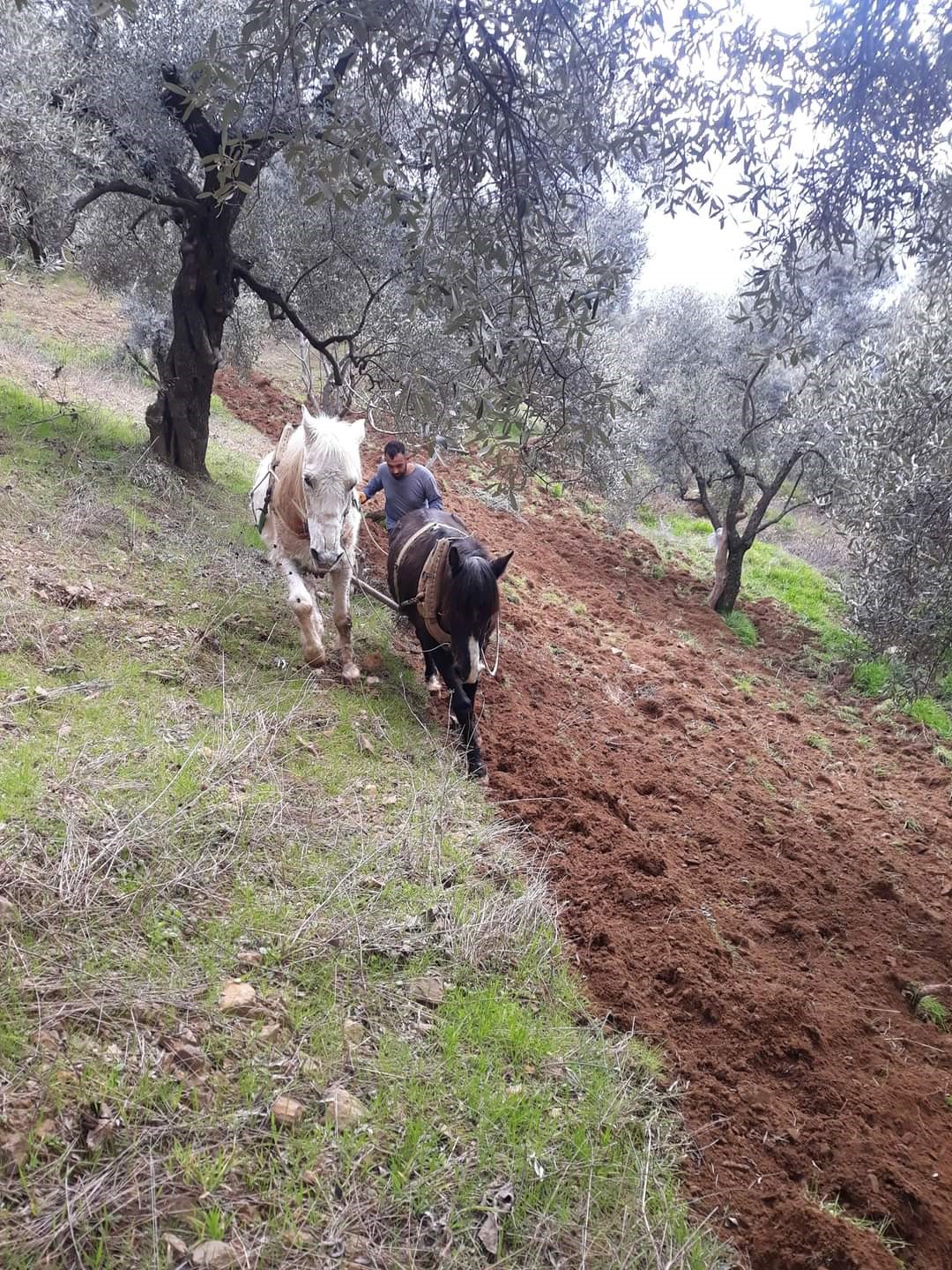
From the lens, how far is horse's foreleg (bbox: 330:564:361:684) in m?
6.42

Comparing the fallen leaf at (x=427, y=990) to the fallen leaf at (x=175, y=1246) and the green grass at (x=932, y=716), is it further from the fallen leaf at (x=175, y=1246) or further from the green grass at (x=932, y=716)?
the green grass at (x=932, y=716)

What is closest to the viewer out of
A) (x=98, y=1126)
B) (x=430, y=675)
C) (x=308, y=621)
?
(x=98, y=1126)

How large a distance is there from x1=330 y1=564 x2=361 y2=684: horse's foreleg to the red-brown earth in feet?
4.35

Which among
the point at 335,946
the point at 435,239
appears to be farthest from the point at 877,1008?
the point at 435,239

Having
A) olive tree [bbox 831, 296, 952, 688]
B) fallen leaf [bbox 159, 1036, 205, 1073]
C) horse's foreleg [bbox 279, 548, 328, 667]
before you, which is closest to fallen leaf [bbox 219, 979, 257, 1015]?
fallen leaf [bbox 159, 1036, 205, 1073]

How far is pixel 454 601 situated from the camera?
5633 mm

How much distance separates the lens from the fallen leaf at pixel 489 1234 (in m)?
2.37

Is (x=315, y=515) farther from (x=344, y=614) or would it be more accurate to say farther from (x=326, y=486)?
(x=344, y=614)

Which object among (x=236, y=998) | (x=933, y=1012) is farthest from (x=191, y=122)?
(x=933, y=1012)

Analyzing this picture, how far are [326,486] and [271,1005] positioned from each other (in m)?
3.82

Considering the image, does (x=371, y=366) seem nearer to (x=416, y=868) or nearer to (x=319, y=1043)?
(x=416, y=868)

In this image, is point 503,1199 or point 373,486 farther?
point 373,486

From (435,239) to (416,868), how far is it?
3.20 meters

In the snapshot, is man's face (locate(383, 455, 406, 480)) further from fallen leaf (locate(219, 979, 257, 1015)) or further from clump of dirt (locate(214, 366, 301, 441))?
clump of dirt (locate(214, 366, 301, 441))
